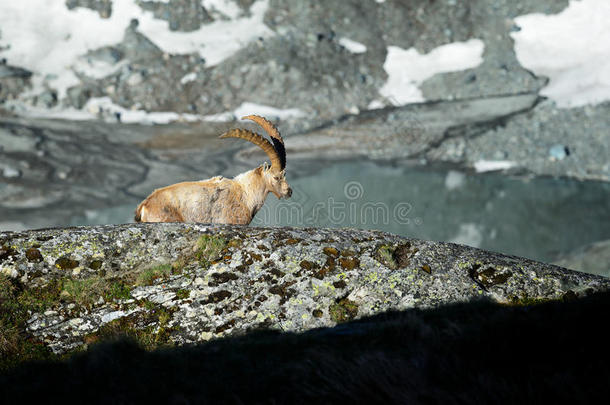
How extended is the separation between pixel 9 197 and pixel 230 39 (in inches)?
991

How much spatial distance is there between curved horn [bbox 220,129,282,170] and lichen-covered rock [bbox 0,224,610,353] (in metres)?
2.50

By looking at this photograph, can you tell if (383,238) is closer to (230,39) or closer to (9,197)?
(230,39)

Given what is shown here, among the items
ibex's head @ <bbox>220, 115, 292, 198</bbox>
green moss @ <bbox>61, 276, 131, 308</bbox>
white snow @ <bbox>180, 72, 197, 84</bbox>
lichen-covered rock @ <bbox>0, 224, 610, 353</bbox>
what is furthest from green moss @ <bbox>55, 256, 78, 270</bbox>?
white snow @ <bbox>180, 72, 197, 84</bbox>

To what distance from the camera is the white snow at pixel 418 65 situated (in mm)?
27297

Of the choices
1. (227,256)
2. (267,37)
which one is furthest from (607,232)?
(227,256)

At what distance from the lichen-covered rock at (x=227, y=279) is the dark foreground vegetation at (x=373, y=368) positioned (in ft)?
2.70

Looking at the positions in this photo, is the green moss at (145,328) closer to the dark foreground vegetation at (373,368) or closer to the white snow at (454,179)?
the dark foreground vegetation at (373,368)

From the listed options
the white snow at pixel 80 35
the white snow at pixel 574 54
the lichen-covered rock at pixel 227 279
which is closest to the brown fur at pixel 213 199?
the lichen-covered rock at pixel 227 279

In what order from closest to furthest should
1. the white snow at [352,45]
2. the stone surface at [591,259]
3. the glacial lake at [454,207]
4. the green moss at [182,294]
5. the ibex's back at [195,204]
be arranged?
1. the green moss at [182,294]
2. the ibex's back at [195,204]
3. the white snow at [352,45]
4. the stone surface at [591,259]
5. the glacial lake at [454,207]

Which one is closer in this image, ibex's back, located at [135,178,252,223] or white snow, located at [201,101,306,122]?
ibex's back, located at [135,178,252,223]

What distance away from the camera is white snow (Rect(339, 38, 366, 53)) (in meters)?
28.0

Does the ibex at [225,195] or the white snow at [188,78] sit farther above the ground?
the white snow at [188,78]

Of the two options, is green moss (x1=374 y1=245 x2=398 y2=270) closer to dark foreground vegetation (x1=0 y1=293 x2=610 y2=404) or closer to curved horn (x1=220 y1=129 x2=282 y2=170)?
dark foreground vegetation (x1=0 y1=293 x2=610 y2=404)

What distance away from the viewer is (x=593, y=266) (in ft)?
93.8
